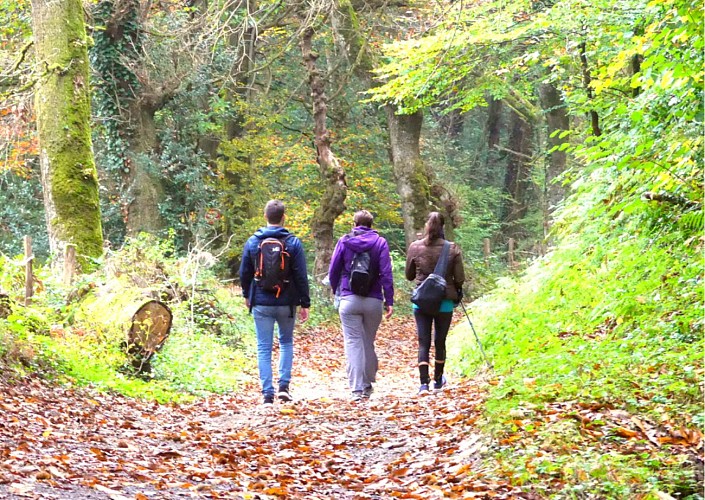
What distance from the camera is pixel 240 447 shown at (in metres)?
6.99

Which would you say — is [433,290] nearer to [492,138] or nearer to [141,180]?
[141,180]

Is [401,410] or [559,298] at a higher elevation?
[559,298]

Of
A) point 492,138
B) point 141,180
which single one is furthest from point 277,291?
point 492,138

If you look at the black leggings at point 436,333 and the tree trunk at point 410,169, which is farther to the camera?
the tree trunk at point 410,169

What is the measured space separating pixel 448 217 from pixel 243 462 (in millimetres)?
18507

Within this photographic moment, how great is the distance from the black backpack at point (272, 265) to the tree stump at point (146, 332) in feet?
6.39

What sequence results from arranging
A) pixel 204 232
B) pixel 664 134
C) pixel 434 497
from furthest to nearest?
pixel 204 232 < pixel 664 134 < pixel 434 497

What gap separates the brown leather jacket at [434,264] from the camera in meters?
9.38

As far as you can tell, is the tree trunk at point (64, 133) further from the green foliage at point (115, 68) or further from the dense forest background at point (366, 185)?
the green foliage at point (115, 68)

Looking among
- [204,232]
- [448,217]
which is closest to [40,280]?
[204,232]

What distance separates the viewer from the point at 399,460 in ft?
20.5

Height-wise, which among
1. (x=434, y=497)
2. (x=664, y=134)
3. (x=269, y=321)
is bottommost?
(x=434, y=497)

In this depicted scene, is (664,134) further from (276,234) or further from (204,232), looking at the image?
(204,232)

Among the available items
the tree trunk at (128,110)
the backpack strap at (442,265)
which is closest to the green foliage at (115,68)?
the tree trunk at (128,110)
